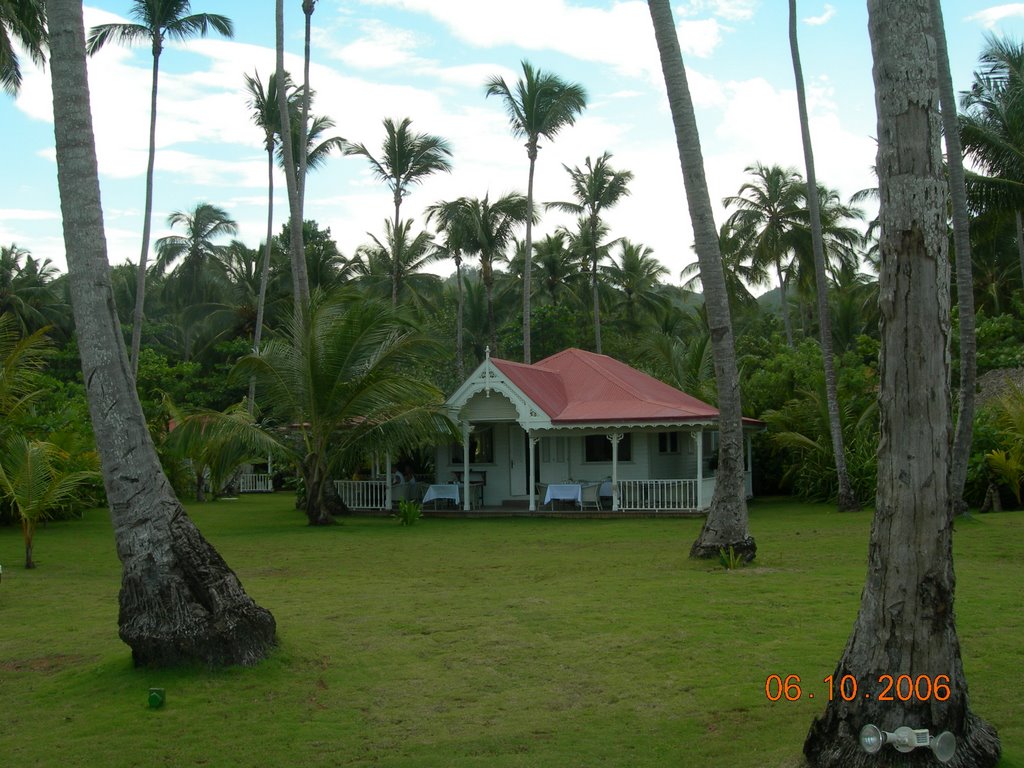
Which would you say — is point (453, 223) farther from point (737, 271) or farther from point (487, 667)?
point (487, 667)

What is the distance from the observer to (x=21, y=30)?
65.4 feet

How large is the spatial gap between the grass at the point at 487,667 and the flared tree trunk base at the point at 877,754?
0.20 meters

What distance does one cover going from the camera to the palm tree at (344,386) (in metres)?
21.0

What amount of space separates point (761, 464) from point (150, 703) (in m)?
26.1

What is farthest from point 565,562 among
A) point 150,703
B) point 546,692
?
point 150,703

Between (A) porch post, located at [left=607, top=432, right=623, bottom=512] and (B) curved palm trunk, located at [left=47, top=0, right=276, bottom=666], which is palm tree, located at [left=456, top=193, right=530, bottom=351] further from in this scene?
(B) curved palm trunk, located at [left=47, top=0, right=276, bottom=666]

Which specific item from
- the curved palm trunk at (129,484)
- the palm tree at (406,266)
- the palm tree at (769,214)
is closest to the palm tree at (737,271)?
the palm tree at (769,214)

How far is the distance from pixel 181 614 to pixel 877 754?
5.30 metres

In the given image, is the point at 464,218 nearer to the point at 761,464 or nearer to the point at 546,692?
the point at 761,464

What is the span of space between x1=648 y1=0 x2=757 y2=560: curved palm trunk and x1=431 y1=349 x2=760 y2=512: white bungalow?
938cm

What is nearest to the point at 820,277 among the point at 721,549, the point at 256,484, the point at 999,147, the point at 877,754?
the point at 999,147

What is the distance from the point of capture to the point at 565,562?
48.7 ft

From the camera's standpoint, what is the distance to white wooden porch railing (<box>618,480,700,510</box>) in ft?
77.8
